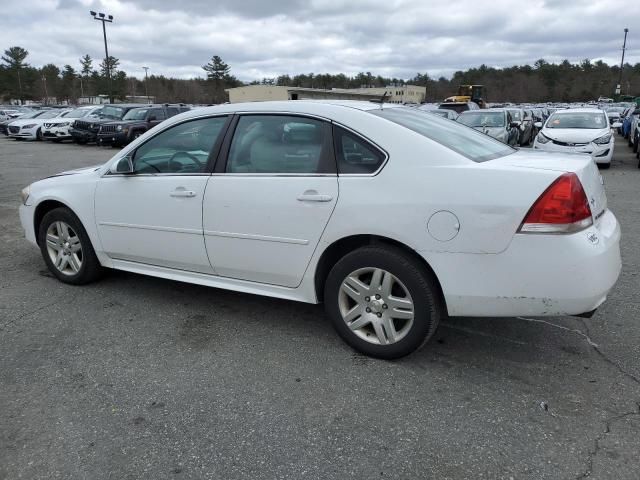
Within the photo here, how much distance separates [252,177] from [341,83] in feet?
395

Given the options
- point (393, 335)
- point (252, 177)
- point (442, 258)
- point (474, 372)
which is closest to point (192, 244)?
point (252, 177)

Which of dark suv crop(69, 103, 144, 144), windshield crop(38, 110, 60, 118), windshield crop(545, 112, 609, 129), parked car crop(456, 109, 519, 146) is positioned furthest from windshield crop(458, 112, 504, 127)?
windshield crop(38, 110, 60, 118)

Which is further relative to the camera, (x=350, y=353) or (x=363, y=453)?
(x=350, y=353)

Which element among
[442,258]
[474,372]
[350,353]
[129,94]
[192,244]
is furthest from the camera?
[129,94]

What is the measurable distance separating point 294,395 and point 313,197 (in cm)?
121

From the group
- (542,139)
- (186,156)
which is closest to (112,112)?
(542,139)

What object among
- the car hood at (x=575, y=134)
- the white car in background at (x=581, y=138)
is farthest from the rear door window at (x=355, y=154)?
the car hood at (x=575, y=134)

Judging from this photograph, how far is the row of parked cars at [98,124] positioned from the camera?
20312 mm

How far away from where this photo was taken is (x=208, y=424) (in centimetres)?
269

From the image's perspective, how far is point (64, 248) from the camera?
4.68m

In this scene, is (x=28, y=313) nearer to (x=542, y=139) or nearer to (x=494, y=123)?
(x=542, y=139)

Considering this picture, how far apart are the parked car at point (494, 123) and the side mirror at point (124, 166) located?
1144 cm

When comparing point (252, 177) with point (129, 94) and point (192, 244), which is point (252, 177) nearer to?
point (192, 244)

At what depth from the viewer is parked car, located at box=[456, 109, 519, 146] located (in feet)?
46.0
